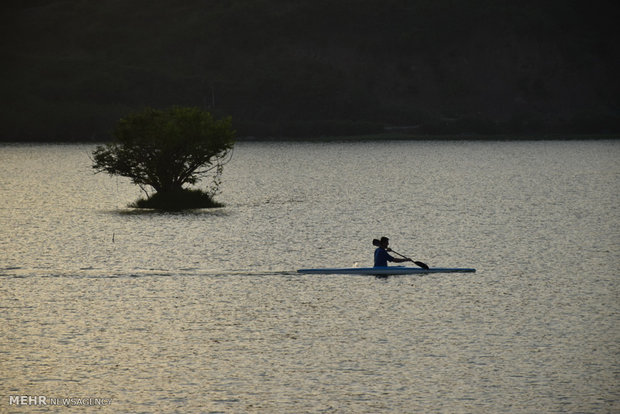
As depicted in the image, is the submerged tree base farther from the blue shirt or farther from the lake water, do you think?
the blue shirt

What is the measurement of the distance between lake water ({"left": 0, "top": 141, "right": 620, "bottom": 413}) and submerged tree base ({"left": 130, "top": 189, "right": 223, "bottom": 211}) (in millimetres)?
1289

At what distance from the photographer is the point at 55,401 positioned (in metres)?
30.0

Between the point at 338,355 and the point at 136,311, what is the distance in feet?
38.2

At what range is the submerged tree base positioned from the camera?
3346 inches

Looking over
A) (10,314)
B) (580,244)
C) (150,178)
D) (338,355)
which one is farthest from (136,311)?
Result: (150,178)

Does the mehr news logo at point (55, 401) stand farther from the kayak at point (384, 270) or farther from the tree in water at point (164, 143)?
the tree in water at point (164, 143)

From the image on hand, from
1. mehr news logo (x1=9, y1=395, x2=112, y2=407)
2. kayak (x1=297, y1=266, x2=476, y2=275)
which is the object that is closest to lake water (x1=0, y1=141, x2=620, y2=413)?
mehr news logo (x1=9, y1=395, x2=112, y2=407)

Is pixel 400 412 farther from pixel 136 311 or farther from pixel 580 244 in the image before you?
pixel 580 244

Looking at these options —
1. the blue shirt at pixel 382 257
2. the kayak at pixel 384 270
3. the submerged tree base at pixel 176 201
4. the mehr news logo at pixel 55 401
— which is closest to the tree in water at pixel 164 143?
the submerged tree base at pixel 176 201

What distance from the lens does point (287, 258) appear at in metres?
60.7

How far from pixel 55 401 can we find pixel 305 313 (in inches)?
595

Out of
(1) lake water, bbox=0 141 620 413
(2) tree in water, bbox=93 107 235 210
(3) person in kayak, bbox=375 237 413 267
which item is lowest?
(1) lake water, bbox=0 141 620 413

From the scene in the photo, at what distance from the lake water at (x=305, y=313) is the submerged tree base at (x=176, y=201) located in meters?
1.29

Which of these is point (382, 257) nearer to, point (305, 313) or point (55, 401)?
point (305, 313)
